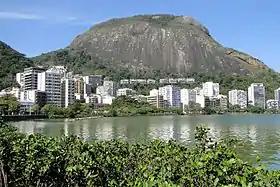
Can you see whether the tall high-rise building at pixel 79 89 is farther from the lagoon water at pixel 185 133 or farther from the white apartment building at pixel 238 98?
the lagoon water at pixel 185 133

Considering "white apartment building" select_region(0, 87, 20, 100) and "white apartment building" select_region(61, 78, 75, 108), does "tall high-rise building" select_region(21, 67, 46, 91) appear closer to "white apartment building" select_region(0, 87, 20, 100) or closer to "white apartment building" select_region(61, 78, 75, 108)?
"white apartment building" select_region(0, 87, 20, 100)

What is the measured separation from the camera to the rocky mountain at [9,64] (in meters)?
147

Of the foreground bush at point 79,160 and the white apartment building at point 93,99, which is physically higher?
the white apartment building at point 93,99

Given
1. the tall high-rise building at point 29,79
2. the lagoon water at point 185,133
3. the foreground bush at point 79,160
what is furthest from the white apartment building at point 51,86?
the foreground bush at point 79,160

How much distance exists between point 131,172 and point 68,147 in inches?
49.0

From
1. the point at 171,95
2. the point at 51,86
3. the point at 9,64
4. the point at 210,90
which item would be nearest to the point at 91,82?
the point at 171,95

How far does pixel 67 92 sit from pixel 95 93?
42.1m

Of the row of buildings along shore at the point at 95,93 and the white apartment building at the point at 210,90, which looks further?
the white apartment building at the point at 210,90

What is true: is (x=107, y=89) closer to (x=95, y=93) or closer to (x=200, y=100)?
(x=95, y=93)

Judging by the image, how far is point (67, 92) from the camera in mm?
136375

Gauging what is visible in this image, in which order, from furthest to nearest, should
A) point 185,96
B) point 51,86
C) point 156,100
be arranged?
point 185,96 → point 156,100 → point 51,86

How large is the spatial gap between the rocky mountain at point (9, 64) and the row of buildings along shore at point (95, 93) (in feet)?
14.5

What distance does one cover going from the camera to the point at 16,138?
25.4ft

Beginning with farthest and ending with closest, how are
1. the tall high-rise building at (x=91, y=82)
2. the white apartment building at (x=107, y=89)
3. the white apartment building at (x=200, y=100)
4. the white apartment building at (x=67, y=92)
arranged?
the white apartment building at (x=107, y=89) < the white apartment building at (x=200, y=100) < the tall high-rise building at (x=91, y=82) < the white apartment building at (x=67, y=92)
